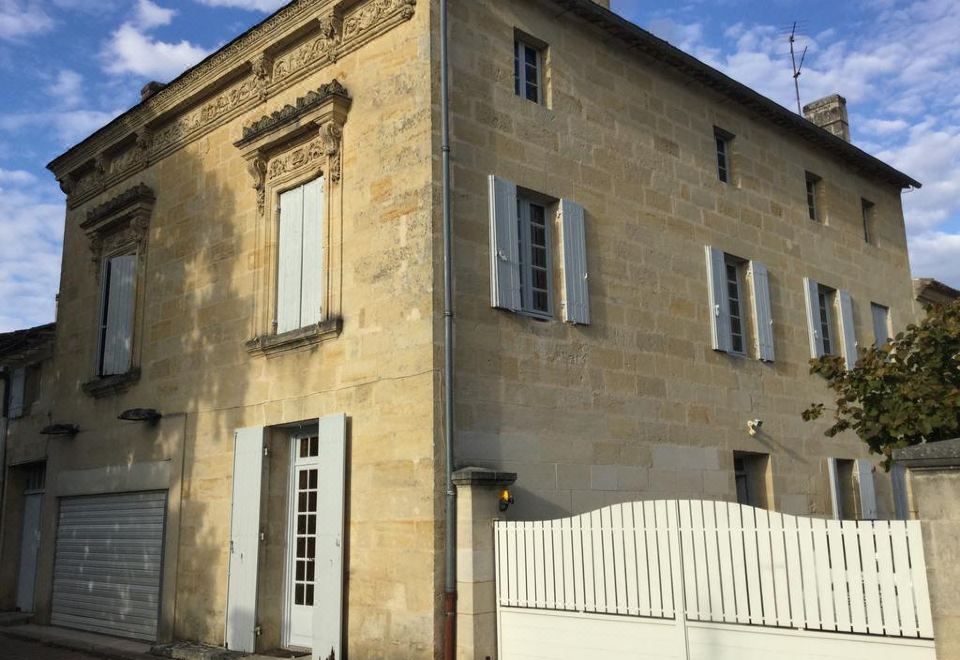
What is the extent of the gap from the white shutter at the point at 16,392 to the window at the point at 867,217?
15732 millimetres

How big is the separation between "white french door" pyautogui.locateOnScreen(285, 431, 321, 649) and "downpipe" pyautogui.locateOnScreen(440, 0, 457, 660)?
202cm

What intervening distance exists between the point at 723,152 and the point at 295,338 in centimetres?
715

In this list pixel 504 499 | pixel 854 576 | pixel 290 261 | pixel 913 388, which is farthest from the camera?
pixel 290 261

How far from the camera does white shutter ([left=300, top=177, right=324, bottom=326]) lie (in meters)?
10.1

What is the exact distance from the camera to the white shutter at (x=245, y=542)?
32.1ft

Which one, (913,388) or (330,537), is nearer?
(913,388)

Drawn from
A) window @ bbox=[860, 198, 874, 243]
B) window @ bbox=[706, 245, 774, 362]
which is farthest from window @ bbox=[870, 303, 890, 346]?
window @ bbox=[706, 245, 774, 362]

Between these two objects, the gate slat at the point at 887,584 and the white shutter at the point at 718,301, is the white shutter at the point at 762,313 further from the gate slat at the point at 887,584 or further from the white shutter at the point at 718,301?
the gate slat at the point at 887,584

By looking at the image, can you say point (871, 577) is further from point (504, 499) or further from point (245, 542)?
point (245, 542)

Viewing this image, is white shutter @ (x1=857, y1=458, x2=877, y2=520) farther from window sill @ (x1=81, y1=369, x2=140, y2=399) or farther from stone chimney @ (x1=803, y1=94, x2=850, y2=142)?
window sill @ (x1=81, y1=369, x2=140, y2=399)

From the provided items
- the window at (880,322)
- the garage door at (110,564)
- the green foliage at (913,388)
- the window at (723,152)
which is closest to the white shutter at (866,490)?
the window at (880,322)

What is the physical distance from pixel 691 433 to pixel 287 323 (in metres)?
5.14

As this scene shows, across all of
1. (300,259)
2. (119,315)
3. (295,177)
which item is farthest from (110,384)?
(295,177)

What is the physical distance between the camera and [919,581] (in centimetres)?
563
